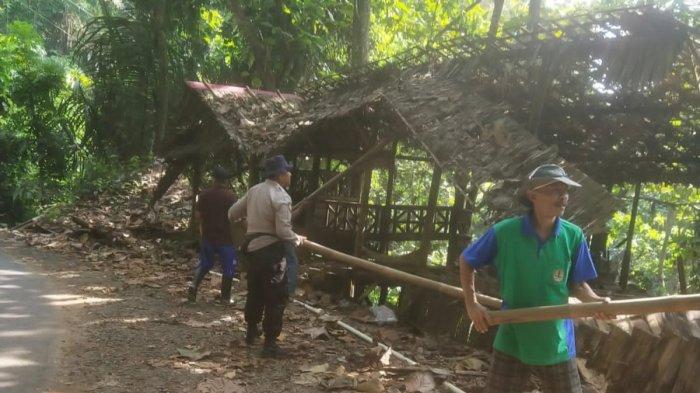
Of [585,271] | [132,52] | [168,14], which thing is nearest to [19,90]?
[132,52]

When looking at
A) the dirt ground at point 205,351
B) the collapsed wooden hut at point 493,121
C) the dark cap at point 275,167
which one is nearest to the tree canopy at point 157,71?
the collapsed wooden hut at point 493,121

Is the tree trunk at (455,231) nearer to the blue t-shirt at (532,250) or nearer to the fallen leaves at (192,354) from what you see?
the fallen leaves at (192,354)

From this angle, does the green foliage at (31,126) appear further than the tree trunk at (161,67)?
Answer: Yes

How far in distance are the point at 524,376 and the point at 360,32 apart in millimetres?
13373

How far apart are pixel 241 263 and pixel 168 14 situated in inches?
371

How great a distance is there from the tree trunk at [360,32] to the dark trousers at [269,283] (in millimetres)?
10513

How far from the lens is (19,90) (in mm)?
17000

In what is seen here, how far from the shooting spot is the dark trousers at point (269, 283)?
5535 millimetres

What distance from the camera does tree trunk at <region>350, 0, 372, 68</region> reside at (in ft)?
50.0

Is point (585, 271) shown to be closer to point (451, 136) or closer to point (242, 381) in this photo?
point (242, 381)

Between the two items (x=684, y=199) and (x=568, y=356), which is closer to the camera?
(x=568, y=356)

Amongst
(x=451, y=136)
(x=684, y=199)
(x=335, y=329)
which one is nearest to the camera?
(x=335, y=329)

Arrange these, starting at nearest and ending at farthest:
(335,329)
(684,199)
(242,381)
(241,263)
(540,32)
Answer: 1. (242,381)
2. (335,329)
3. (540,32)
4. (241,263)
5. (684,199)

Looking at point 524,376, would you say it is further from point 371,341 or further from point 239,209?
Answer: point 239,209
